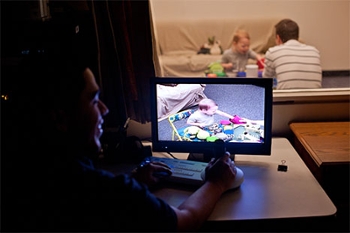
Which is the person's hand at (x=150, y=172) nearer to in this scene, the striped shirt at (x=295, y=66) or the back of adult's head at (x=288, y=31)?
the striped shirt at (x=295, y=66)

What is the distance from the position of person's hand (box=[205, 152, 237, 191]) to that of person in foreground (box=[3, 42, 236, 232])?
5.8 inches

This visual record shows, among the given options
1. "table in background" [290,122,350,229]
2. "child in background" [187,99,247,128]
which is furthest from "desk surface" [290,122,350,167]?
"child in background" [187,99,247,128]

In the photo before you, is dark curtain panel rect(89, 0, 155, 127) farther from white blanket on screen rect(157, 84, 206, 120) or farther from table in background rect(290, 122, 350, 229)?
table in background rect(290, 122, 350, 229)

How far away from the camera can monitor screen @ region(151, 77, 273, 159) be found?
161 cm

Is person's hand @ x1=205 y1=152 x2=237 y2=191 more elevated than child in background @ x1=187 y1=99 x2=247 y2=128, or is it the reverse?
child in background @ x1=187 y1=99 x2=247 y2=128

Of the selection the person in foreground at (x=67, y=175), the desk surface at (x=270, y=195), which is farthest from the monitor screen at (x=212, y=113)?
the person in foreground at (x=67, y=175)

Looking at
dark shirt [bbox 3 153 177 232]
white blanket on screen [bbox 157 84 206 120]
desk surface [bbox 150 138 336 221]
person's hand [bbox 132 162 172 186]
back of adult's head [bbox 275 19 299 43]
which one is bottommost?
desk surface [bbox 150 138 336 221]

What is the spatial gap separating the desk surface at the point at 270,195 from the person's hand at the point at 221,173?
5 cm

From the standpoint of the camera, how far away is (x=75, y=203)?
104 cm

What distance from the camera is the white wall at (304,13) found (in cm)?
507

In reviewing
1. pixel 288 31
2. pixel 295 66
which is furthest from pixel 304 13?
pixel 295 66

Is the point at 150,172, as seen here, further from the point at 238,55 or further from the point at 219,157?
the point at 238,55

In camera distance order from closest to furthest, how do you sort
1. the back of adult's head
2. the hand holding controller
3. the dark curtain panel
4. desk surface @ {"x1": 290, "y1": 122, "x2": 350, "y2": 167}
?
the hand holding controller
desk surface @ {"x1": 290, "y1": 122, "x2": 350, "y2": 167}
the dark curtain panel
the back of adult's head

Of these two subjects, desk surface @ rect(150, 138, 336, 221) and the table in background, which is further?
the table in background
